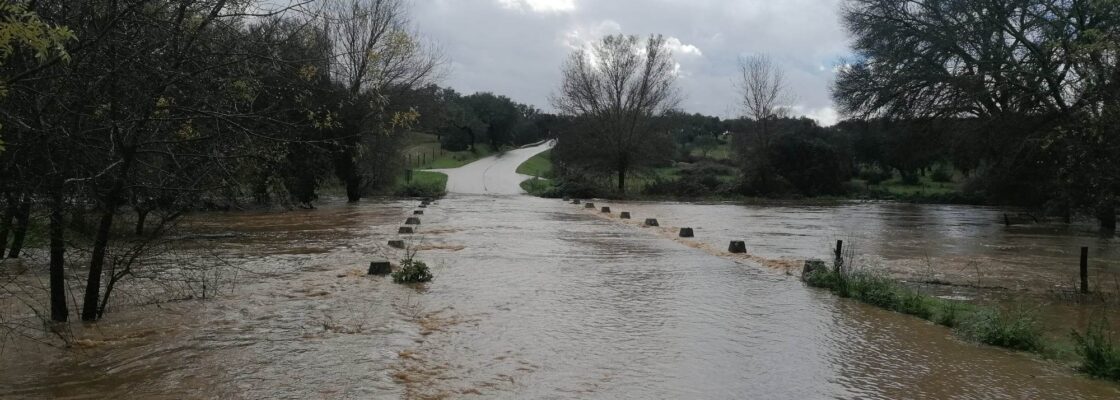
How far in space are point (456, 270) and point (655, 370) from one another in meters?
6.38

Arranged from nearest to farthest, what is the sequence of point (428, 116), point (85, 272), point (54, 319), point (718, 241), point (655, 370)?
point (655, 370)
point (54, 319)
point (85, 272)
point (718, 241)
point (428, 116)

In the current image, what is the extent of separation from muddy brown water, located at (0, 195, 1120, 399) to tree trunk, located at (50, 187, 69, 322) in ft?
1.23

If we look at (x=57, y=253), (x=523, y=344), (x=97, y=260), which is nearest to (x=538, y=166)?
(x=523, y=344)

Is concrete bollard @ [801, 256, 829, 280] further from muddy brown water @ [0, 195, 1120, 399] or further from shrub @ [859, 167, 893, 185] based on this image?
shrub @ [859, 167, 893, 185]

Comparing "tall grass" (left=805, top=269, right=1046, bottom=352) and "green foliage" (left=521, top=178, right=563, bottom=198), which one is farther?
"green foliage" (left=521, top=178, right=563, bottom=198)

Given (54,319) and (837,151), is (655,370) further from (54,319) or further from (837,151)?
(837,151)

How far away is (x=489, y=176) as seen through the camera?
53.7 meters

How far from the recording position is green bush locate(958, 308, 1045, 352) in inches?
307

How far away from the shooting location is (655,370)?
6.62 metres

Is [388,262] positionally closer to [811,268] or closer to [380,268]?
[380,268]

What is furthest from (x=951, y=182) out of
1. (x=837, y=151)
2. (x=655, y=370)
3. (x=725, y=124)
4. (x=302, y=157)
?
(x=655, y=370)

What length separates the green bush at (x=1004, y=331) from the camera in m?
7.81

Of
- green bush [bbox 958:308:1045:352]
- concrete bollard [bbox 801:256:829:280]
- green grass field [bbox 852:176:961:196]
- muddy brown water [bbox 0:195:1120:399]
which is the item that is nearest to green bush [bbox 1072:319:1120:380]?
muddy brown water [bbox 0:195:1120:399]

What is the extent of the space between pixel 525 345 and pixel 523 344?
5 cm
